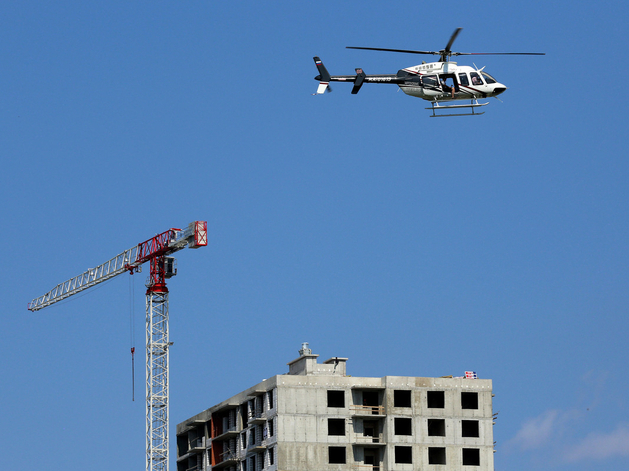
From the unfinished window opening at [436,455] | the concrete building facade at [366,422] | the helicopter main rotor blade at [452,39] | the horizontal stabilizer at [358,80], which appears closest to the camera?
the helicopter main rotor blade at [452,39]

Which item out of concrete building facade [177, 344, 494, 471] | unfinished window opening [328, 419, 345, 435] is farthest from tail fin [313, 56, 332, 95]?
unfinished window opening [328, 419, 345, 435]

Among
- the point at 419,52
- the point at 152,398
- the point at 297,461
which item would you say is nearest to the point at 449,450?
the point at 297,461

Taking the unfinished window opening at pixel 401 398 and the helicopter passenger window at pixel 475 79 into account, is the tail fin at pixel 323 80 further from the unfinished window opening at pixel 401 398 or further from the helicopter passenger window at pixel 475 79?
the unfinished window opening at pixel 401 398

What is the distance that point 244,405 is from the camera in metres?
146

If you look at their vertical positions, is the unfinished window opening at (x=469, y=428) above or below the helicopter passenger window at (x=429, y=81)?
below

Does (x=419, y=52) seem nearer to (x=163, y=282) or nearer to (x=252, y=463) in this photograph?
(x=252, y=463)

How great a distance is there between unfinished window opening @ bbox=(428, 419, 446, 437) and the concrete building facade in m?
0.10

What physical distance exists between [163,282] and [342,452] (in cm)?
5799

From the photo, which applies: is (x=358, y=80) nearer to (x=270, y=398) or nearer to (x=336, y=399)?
(x=336, y=399)

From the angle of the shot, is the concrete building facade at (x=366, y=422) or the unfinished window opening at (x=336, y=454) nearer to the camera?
the concrete building facade at (x=366, y=422)

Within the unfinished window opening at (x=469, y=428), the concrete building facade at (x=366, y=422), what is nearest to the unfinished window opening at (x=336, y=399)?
the concrete building facade at (x=366, y=422)

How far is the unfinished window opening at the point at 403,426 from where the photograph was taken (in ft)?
462

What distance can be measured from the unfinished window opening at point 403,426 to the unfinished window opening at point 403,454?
1442 mm

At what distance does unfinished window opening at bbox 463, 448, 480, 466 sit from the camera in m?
140
